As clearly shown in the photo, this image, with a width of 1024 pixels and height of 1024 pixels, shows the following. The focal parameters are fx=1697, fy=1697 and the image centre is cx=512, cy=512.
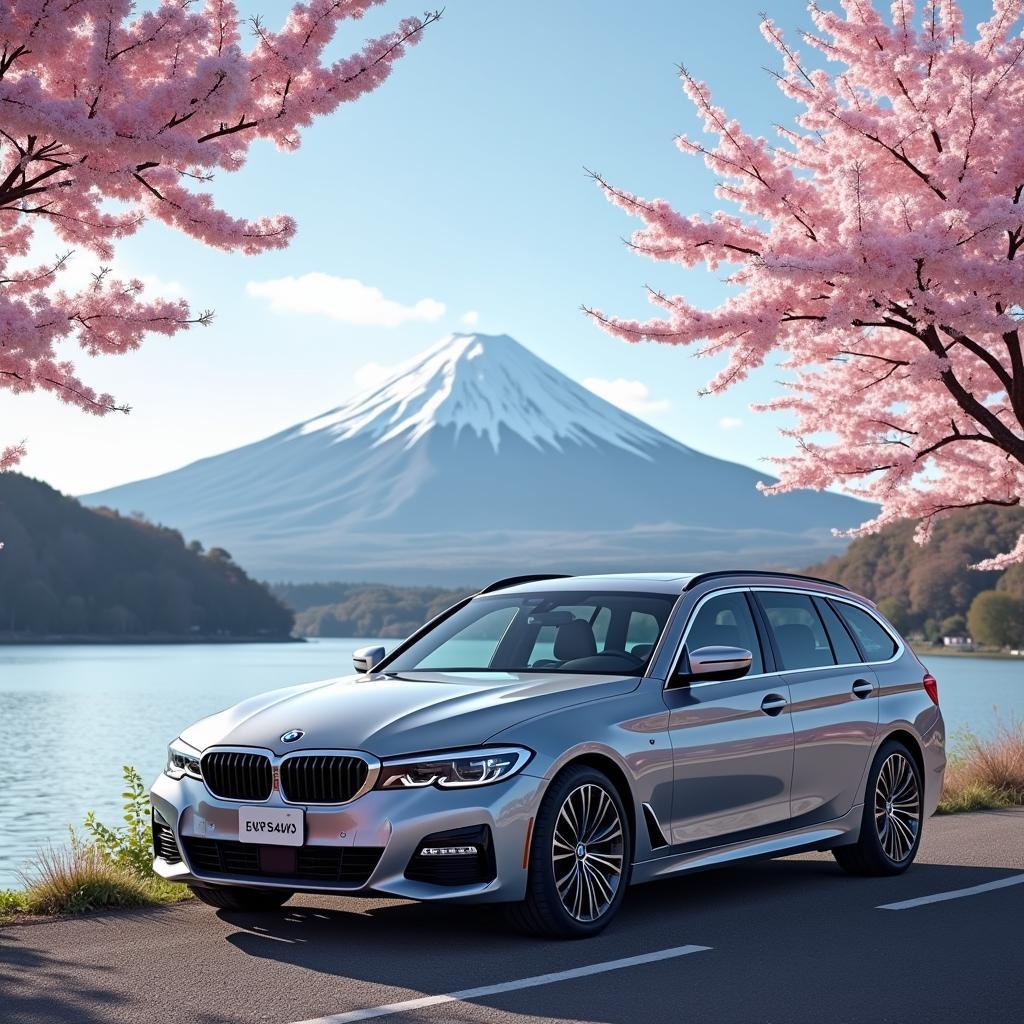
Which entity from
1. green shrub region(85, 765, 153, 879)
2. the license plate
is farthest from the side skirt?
green shrub region(85, 765, 153, 879)

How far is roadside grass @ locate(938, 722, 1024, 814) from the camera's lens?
47.0ft

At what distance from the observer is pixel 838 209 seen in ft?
55.6

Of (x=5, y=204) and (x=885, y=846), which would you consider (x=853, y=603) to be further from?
(x=5, y=204)

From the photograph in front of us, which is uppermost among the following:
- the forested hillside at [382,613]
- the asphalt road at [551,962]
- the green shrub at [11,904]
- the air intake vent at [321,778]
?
the forested hillside at [382,613]

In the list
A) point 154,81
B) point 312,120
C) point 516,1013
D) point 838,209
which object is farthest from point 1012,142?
point 516,1013

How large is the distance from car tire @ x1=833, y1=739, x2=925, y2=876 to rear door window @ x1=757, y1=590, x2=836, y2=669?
741mm

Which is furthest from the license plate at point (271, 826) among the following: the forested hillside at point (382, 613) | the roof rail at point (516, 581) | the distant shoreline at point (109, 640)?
the forested hillside at point (382, 613)

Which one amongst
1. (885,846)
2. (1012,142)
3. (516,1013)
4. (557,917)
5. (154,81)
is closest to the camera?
(516,1013)

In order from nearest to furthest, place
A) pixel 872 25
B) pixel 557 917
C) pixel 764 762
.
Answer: pixel 557 917 → pixel 764 762 → pixel 872 25

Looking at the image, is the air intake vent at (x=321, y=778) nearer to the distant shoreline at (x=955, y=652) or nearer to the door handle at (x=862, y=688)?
the door handle at (x=862, y=688)

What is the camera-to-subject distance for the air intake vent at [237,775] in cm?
745

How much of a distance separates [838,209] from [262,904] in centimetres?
1093

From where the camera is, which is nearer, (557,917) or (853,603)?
(557,917)

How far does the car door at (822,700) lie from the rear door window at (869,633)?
0.41 feet
